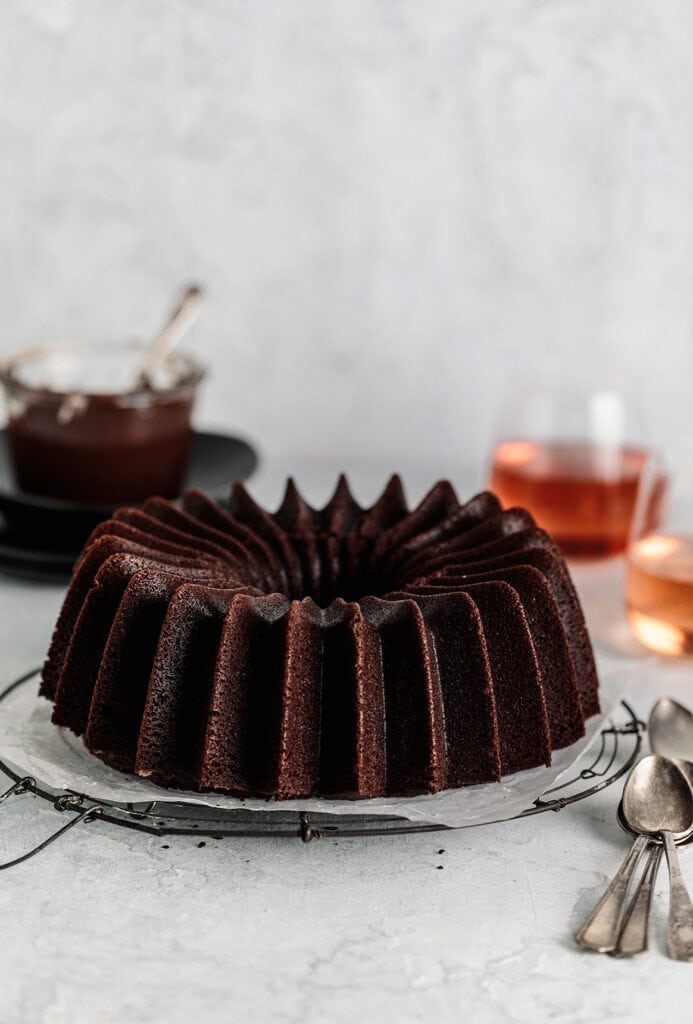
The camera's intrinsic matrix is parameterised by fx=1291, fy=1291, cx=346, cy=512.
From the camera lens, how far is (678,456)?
182cm

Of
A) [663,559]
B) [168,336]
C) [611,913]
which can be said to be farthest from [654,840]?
[168,336]

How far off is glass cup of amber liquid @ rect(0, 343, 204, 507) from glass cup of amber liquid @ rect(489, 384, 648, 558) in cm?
53

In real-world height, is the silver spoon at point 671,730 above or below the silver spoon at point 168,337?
below

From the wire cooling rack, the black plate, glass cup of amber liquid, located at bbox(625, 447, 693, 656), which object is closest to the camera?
the wire cooling rack

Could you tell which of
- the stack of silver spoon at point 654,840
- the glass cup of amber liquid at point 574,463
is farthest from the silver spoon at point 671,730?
the glass cup of amber liquid at point 574,463

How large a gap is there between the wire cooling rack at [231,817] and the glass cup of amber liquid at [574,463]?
2.19 ft

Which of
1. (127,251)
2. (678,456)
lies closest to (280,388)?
(127,251)

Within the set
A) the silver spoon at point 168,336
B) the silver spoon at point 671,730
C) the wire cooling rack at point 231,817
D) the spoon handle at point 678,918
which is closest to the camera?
the spoon handle at point 678,918

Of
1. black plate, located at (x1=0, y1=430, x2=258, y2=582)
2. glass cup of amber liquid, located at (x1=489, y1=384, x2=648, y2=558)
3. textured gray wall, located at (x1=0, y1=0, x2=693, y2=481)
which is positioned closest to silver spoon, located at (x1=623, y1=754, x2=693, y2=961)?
glass cup of amber liquid, located at (x1=489, y1=384, x2=648, y2=558)

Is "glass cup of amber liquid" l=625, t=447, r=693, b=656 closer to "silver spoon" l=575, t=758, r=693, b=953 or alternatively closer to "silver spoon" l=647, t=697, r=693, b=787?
"silver spoon" l=647, t=697, r=693, b=787

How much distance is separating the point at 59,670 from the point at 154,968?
1.49 feet

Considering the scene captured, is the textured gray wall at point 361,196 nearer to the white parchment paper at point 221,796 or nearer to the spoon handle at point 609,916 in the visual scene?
the white parchment paper at point 221,796

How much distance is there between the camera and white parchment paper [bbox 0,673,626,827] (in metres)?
1.27

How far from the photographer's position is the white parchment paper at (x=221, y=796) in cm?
127
